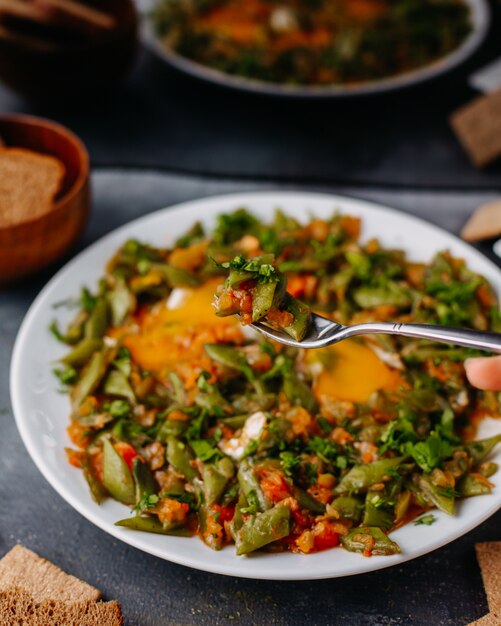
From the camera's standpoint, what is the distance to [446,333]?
366 cm

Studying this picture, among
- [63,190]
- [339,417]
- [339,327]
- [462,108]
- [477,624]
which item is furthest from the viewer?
[462,108]

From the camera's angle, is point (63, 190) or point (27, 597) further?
point (63, 190)

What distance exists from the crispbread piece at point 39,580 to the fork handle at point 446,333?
82.2 inches

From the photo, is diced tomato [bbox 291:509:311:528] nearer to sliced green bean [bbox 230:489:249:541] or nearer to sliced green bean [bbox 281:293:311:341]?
sliced green bean [bbox 230:489:249:541]

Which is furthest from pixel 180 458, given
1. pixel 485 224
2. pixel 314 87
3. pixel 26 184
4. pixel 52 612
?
pixel 314 87

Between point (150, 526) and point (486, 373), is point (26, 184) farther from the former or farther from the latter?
point (486, 373)

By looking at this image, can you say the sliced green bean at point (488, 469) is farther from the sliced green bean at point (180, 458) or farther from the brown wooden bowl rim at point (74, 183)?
the brown wooden bowl rim at point (74, 183)

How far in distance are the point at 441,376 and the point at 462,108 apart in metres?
4.16

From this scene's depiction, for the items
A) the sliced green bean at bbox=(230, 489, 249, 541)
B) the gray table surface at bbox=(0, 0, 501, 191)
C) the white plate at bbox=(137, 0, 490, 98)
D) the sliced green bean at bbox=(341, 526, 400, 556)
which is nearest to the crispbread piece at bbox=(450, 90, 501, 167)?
the gray table surface at bbox=(0, 0, 501, 191)

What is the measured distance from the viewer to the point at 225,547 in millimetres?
3824

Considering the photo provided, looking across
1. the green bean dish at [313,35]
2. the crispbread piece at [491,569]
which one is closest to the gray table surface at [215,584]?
the crispbread piece at [491,569]

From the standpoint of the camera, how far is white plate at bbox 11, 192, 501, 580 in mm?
3674

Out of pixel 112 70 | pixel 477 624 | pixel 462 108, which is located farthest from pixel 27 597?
pixel 462 108

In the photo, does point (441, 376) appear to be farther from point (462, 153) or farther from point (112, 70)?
point (112, 70)
